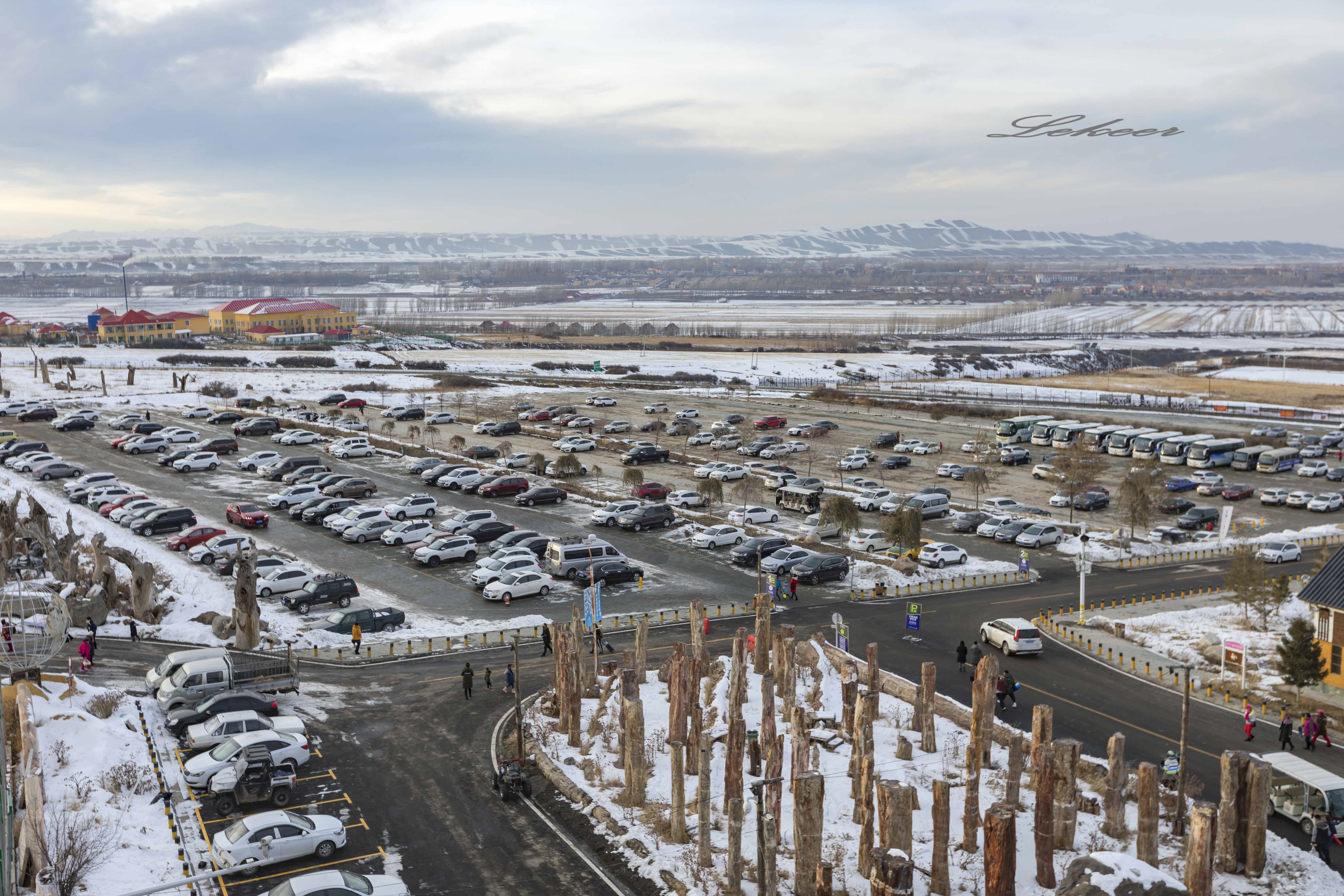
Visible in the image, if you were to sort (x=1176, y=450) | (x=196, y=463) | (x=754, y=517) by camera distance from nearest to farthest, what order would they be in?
1. (x=754, y=517)
2. (x=196, y=463)
3. (x=1176, y=450)

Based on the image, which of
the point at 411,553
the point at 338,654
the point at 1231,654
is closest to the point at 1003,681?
the point at 1231,654

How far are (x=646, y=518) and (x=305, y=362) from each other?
3384 inches

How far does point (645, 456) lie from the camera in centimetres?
7575

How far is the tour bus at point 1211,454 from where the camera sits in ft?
254

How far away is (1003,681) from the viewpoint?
34.0m

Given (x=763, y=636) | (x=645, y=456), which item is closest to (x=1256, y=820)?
(x=763, y=636)

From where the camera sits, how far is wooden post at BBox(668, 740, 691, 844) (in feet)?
80.6

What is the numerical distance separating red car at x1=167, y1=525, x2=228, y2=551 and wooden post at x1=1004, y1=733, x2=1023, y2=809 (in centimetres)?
3679

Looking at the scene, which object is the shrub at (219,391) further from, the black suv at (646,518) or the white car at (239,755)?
the white car at (239,755)

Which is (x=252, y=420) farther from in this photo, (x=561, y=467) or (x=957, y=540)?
(x=957, y=540)

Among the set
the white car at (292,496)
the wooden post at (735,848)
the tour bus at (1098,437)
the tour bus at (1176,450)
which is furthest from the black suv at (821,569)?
the tour bus at (1176,450)

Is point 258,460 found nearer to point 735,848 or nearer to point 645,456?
point 645,456

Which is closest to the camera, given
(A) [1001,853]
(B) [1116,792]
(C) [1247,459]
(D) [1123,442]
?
(A) [1001,853]

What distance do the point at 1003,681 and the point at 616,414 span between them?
67458 mm
